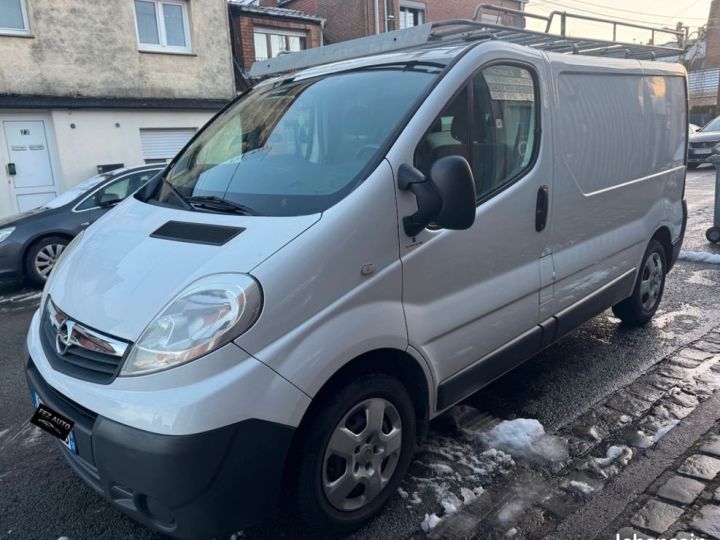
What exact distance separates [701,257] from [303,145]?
627cm

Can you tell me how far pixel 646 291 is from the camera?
4.92 meters

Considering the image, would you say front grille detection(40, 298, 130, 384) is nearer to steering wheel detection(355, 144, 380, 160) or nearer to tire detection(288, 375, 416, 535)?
tire detection(288, 375, 416, 535)

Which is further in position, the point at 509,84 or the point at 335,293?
the point at 509,84

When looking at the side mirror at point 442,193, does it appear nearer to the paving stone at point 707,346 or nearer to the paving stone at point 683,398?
the paving stone at point 683,398

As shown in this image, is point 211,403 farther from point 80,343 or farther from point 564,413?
point 564,413

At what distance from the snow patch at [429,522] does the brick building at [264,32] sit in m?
15.0

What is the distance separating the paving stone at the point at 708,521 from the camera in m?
2.50

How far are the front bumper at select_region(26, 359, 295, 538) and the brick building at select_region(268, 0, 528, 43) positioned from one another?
17964mm

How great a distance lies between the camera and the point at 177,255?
2334mm

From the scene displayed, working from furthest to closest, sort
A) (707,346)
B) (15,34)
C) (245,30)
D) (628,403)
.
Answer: (245,30)
(15,34)
(707,346)
(628,403)

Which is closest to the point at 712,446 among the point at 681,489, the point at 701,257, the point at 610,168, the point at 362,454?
the point at 681,489

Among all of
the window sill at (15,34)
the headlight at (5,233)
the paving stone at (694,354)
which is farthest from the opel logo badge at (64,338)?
the window sill at (15,34)

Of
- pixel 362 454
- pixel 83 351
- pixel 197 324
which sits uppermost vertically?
pixel 197 324

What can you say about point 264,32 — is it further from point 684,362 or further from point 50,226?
point 684,362
